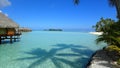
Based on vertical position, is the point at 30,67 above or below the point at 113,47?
below

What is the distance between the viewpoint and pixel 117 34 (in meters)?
9.04

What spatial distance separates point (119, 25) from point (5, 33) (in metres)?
15.2

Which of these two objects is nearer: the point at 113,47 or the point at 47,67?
the point at 113,47

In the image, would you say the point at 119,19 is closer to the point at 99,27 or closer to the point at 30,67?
the point at 99,27

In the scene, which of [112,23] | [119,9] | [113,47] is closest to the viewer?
[113,47]

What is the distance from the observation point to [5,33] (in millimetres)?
21656

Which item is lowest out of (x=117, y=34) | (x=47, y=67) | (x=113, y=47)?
(x=47, y=67)

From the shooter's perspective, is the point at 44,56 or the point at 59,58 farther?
the point at 44,56

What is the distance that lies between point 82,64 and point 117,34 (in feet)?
9.21

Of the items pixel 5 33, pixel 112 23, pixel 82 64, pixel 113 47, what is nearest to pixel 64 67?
pixel 82 64

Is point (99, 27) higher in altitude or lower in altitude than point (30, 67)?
higher

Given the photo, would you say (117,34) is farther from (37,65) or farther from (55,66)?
(37,65)

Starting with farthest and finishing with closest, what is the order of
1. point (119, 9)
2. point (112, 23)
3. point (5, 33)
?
1. point (5, 33)
2. point (112, 23)
3. point (119, 9)

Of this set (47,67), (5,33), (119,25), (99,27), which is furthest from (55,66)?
(5,33)
